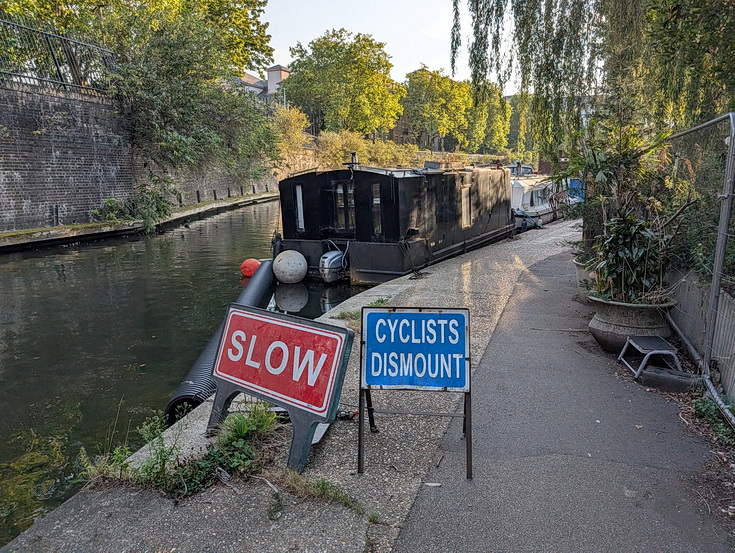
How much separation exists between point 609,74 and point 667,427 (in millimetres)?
5667

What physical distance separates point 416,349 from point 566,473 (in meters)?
1.40

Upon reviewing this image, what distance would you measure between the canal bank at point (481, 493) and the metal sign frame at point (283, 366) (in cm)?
39

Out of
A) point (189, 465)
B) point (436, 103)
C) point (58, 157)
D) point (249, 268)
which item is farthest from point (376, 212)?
point (436, 103)

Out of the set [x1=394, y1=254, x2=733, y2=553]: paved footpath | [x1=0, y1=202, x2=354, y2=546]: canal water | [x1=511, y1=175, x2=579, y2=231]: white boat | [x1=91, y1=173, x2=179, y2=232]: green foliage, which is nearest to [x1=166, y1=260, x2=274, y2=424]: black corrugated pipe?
[x1=0, y1=202, x2=354, y2=546]: canal water

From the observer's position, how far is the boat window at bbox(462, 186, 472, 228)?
16344 millimetres

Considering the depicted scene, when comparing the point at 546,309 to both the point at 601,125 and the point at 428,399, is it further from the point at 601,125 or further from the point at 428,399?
the point at 428,399

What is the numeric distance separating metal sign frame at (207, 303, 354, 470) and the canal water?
2.05 meters

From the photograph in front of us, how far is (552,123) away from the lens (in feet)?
32.5

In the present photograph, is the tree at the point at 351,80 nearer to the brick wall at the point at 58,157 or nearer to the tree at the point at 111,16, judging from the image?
the tree at the point at 111,16

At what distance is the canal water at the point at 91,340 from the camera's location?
568 centimetres

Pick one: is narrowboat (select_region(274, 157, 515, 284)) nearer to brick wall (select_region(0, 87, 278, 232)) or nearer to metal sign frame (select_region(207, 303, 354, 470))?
metal sign frame (select_region(207, 303, 354, 470))

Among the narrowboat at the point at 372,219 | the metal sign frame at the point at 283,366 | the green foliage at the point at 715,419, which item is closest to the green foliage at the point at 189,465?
the metal sign frame at the point at 283,366

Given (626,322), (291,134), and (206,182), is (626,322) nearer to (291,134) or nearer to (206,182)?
(206,182)

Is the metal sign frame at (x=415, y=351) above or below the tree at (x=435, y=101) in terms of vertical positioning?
below
